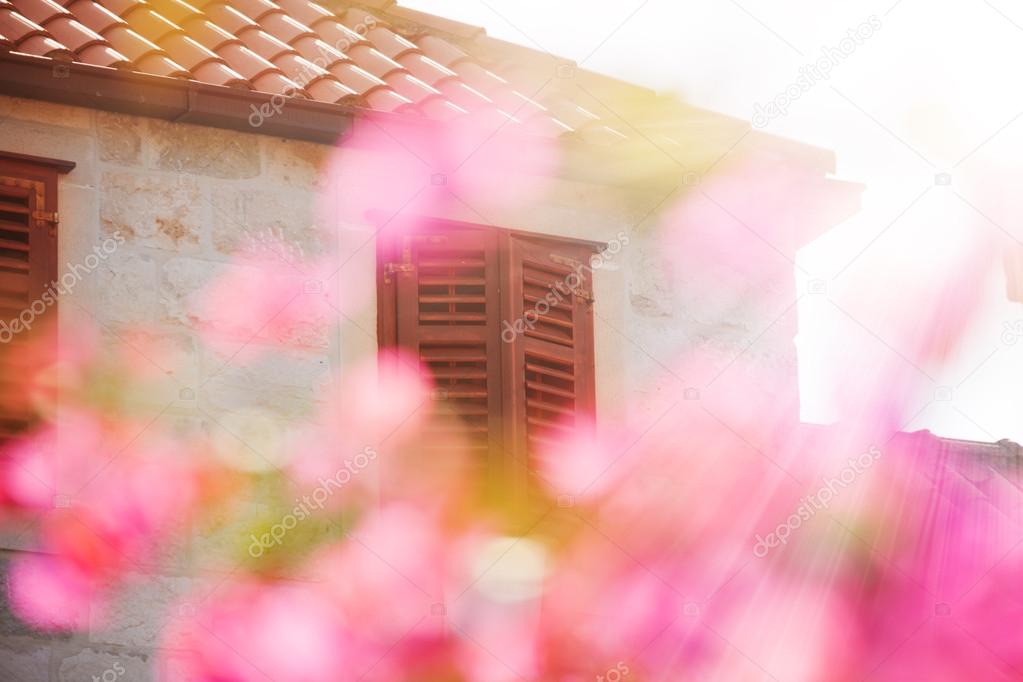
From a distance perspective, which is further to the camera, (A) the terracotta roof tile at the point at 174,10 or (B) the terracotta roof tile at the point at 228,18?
(B) the terracotta roof tile at the point at 228,18

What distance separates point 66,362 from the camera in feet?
33.3

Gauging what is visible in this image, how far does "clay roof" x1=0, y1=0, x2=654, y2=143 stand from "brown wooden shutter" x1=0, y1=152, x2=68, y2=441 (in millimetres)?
577

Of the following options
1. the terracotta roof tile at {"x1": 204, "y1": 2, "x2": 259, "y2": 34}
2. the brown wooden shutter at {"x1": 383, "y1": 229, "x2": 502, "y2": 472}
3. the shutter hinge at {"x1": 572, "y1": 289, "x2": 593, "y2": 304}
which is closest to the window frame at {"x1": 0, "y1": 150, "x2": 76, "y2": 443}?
the terracotta roof tile at {"x1": 204, "y1": 2, "x2": 259, "y2": 34}

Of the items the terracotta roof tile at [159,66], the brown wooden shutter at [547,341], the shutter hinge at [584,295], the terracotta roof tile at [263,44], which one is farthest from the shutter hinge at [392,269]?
the terracotta roof tile at [159,66]

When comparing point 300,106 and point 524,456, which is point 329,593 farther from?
point 300,106

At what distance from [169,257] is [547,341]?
2110mm

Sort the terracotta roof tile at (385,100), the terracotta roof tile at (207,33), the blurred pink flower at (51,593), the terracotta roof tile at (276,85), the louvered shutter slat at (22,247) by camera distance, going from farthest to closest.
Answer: the terracotta roof tile at (207,33) < the terracotta roof tile at (385,100) < the terracotta roof tile at (276,85) < the louvered shutter slat at (22,247) < the blurred pink flower at (51,593)

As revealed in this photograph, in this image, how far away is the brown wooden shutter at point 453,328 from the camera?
1100cm

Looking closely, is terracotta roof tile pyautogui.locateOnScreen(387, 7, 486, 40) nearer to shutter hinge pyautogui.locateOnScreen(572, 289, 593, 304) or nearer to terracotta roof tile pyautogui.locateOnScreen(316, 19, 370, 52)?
terracotta roof tile pyautogui.locateOnScreen(316, 19, 370, 52)

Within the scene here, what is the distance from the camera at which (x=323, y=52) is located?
11602mm

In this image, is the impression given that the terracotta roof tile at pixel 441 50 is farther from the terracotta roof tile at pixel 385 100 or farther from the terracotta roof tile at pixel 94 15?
the terracotta roof tile at pixel 94 15

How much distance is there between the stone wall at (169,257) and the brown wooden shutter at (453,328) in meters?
0.19

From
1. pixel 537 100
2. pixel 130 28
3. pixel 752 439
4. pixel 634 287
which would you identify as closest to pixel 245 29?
pixel 130 28

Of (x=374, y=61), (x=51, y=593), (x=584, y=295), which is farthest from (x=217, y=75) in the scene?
(x=51, y=593)
